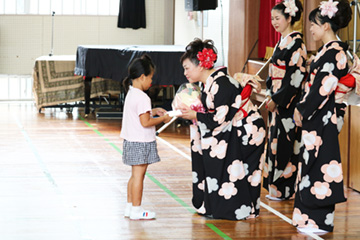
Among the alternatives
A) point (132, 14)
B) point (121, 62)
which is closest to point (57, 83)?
point (121, 62)

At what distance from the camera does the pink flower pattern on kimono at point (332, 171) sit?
3842 millimetres

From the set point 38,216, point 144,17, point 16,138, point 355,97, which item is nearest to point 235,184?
point 355,97

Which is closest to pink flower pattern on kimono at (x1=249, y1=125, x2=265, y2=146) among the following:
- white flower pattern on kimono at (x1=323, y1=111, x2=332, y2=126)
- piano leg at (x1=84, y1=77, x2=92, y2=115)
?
white flower pattern on kimono at (x1=323, y1=111, x2=332, y2=126)

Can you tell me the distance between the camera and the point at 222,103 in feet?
13.1

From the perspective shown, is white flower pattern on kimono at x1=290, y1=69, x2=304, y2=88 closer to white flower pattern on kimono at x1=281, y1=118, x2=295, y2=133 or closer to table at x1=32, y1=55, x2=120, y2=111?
white flower pattern on kimono at x1=281, y1=118, x2=295, y2=133

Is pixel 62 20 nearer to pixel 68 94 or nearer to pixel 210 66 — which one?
pixel 68 94

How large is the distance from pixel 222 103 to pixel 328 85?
2.09ft

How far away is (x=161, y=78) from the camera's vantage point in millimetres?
7992

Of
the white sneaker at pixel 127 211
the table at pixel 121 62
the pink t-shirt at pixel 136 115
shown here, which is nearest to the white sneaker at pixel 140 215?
the white sneaker at pixel 127 211

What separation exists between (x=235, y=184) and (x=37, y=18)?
8227 millimetres

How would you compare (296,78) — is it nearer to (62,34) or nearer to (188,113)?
(188,113)

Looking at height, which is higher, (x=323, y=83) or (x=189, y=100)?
(x=323, y=83)

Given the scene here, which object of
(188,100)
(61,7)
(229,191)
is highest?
(61,7)

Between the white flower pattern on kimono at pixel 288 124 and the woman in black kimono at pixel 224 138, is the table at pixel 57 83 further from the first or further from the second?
the woman in black kimono at pixel 224 138
